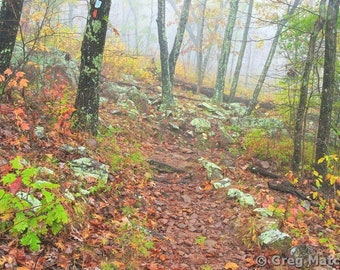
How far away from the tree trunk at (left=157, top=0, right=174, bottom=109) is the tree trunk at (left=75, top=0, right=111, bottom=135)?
191 inches

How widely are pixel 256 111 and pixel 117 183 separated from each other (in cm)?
1113

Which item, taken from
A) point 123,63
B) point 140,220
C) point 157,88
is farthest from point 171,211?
point 123,63

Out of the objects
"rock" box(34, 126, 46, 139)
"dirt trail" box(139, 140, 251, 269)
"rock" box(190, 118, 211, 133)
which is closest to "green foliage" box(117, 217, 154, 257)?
"dirt trail" box(139, 140, 251, 269)

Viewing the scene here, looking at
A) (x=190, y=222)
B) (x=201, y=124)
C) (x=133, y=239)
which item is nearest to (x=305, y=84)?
(x=201, y=124)

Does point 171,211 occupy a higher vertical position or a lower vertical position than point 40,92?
lower

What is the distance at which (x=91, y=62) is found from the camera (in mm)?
6984

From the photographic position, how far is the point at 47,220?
3469mm

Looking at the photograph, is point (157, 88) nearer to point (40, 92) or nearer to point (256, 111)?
point (256, 111)

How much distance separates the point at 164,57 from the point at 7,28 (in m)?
5.89

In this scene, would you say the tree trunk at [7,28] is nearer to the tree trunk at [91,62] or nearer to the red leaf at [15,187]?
the tree trunk at [91,62]

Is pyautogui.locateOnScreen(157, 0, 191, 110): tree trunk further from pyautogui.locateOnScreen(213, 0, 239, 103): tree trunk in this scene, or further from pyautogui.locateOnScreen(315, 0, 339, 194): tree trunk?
pyautogui.locateOnScreen(315, 0, 339, 194): tree trunk

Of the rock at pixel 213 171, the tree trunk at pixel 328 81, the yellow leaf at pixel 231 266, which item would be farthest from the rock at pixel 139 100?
the yellow leaf at pixel 231 266

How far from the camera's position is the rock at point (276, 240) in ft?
15.7

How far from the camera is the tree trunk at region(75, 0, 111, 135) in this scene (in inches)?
272
